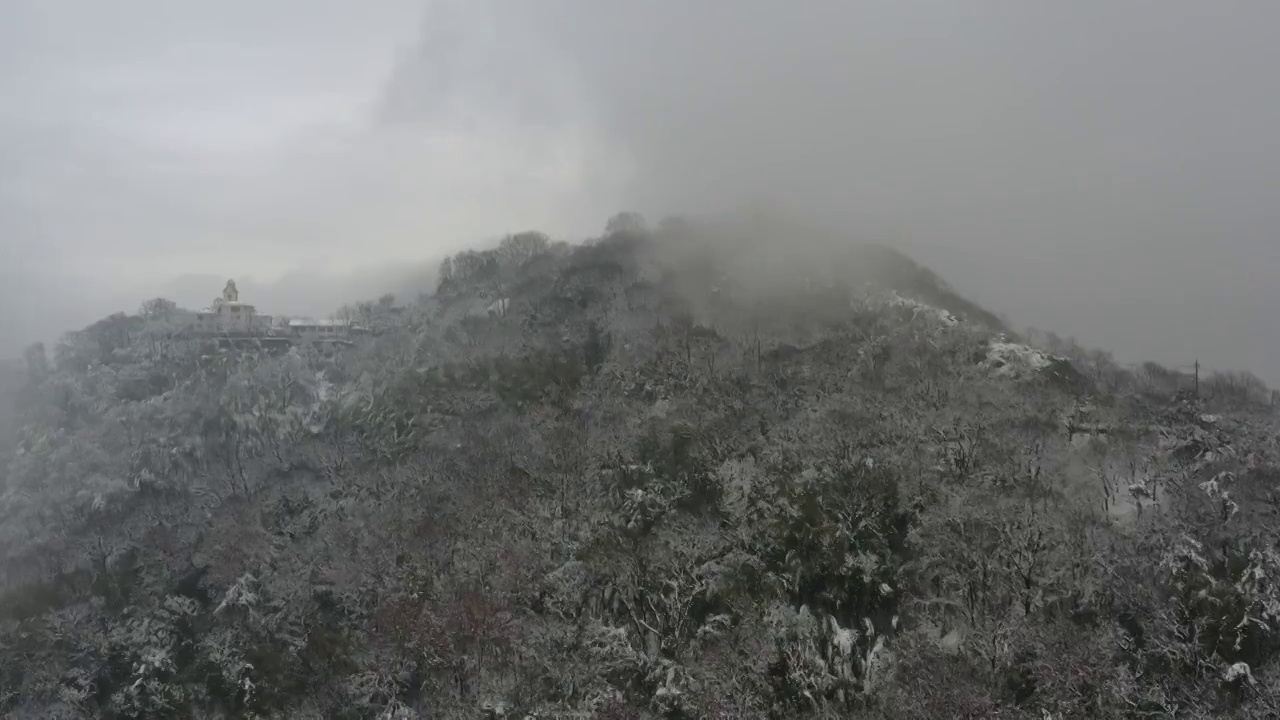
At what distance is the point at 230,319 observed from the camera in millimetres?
185000

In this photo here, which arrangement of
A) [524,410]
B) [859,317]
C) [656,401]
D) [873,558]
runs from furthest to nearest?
[859,317]
[524,410]
[656,401]
[873,558]

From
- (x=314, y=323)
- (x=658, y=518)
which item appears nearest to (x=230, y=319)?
(x=314, y=323)

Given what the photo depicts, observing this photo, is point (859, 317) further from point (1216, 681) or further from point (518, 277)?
point (1216, 681)

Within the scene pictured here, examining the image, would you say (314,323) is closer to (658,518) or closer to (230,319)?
(230,319)

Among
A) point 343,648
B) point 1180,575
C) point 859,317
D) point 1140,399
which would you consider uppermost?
point 859,317

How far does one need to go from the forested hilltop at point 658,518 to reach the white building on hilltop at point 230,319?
790 cm

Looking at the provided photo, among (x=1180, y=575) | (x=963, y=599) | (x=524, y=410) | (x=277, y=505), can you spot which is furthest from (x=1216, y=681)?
(x=277, y=505)

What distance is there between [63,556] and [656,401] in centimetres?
9753

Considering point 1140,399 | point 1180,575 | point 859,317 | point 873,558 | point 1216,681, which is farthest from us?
point 859,317

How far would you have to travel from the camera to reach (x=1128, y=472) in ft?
284

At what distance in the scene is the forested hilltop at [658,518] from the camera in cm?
7056

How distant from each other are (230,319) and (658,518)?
434 feet

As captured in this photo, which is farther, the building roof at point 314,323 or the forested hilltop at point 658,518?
the building roof at point 314,323

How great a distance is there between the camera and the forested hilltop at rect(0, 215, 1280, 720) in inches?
2778
